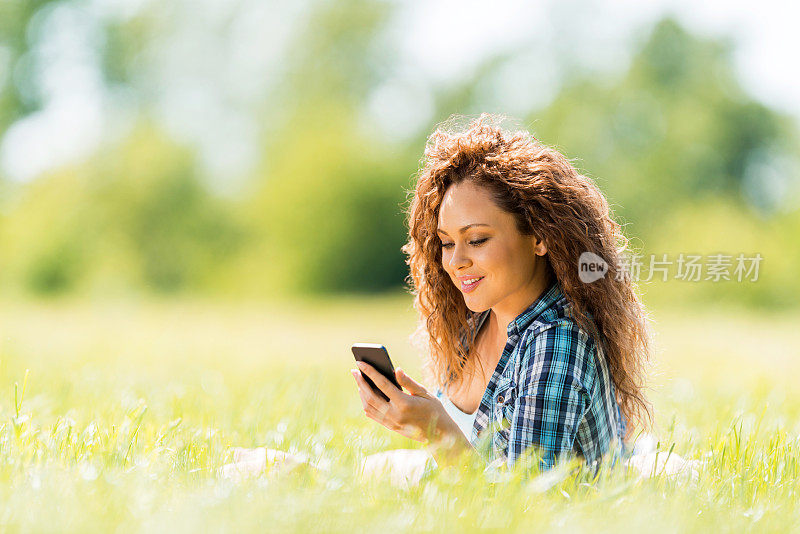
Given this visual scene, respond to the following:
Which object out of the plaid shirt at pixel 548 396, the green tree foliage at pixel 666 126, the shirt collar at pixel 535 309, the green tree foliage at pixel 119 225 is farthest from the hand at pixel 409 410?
the green tree foliage at pixel 666 126

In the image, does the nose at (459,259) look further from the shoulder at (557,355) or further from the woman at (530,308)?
the shoulder at (557,355)

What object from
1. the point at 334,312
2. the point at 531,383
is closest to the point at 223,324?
the point at 334,312

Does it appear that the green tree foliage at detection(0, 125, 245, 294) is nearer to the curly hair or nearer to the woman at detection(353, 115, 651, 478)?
the curly hair

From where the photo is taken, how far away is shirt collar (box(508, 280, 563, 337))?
3102mm

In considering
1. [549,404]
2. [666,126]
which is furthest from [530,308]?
[666,126]

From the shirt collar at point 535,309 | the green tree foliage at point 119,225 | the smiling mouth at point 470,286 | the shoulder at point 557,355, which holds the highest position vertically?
the smiling mouth at point 470,286

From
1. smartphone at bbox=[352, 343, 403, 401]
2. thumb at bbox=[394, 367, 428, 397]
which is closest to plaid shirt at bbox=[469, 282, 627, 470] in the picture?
thumb at bbox=[394, 367, 428, 397]

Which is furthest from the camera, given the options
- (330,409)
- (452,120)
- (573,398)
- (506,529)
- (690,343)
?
(690,343)

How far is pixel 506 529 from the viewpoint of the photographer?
2389 mm

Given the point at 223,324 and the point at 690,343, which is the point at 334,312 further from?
the point at 690,343

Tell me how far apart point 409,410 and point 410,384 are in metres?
0.09

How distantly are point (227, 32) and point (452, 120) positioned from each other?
80.7 feet

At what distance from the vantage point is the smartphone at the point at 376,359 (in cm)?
302

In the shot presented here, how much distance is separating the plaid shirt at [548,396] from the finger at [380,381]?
35cm
